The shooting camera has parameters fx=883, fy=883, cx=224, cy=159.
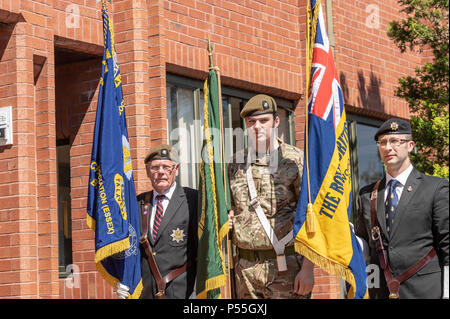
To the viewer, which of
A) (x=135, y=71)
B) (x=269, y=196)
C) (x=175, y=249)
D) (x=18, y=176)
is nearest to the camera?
(x=269, y=196)

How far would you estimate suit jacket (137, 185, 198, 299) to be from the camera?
6285mm

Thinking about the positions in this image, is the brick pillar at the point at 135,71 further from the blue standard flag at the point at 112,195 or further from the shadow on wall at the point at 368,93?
the shadow on wall at the point at 368,93

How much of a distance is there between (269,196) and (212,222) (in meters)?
0.44

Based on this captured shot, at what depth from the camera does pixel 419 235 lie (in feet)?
18.9

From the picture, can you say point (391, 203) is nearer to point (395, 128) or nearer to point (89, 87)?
point (395, 128)

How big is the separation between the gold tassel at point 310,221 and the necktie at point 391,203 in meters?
0.49

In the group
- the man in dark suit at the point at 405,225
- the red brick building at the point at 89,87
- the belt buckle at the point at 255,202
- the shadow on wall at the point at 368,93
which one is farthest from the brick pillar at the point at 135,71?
the shadow on wall at the point at 368,93

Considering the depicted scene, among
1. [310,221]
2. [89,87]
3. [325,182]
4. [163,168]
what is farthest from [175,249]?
[89,87]

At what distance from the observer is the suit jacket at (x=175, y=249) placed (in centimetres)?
629

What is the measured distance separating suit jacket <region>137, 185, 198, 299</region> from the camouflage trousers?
420 mm
